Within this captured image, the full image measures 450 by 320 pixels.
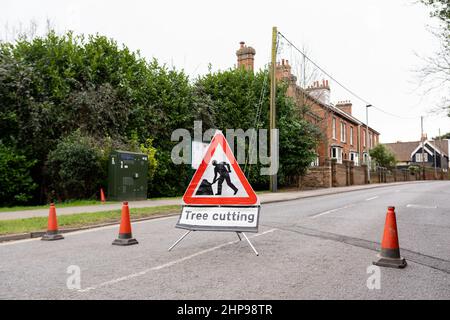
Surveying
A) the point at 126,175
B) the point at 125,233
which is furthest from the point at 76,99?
the point at 125,233

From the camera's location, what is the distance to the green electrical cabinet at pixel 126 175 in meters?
16.6

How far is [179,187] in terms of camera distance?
21.7 m

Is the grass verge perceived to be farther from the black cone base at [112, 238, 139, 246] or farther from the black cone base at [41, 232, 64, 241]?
the black cone base at [112, 238, 139, 246]

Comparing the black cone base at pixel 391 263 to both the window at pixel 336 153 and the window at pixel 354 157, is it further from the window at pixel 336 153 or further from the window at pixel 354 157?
the window at pixel 354 157

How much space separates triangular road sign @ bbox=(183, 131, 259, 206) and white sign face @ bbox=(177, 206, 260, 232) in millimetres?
107

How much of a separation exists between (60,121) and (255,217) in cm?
1362

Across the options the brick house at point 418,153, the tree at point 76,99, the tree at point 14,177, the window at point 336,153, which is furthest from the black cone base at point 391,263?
the brick house at point 418,153

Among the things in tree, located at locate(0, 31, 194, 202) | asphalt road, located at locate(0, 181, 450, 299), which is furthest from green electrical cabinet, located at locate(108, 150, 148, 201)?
asphalt road, located at locate(0, 181, 450, 299)

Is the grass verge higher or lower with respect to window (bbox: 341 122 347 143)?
lower

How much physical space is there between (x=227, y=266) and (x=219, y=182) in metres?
1.74

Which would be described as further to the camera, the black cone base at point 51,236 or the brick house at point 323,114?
the brick house at point 323,114

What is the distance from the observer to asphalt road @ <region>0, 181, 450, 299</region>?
4.44m

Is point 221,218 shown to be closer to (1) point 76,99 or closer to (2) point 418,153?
(1) point 76,99

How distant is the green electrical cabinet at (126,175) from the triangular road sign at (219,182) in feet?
33.6
